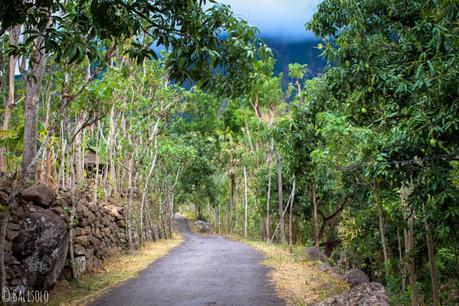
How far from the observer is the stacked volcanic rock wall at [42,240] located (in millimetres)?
7715

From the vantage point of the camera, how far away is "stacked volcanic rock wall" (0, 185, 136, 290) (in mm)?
7715

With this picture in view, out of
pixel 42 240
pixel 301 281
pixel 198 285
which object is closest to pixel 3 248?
pixel 42 240

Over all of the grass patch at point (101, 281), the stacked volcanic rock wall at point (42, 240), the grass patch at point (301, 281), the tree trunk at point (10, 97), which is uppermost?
the tree trunk at point (10, 97)

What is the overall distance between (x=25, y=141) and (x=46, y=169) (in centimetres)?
365

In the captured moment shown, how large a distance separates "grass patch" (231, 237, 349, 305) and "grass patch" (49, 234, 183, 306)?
4.05 metres

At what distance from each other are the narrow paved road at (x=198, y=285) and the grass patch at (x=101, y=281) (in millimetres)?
330

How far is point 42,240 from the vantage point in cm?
817

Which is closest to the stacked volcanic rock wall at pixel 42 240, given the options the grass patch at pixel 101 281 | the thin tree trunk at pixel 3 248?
the grass patch at pixel 101 281

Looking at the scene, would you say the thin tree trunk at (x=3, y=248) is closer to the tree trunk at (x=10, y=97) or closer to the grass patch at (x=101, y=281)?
the grass patch at (x=101, y=281)

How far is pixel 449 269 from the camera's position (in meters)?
11.1

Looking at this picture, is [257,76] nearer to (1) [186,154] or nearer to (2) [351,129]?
(2) [351,129]

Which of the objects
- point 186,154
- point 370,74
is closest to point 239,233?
point 186,154

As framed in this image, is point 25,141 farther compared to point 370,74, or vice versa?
point 25,141

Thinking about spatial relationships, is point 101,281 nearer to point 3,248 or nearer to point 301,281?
point 3,248
